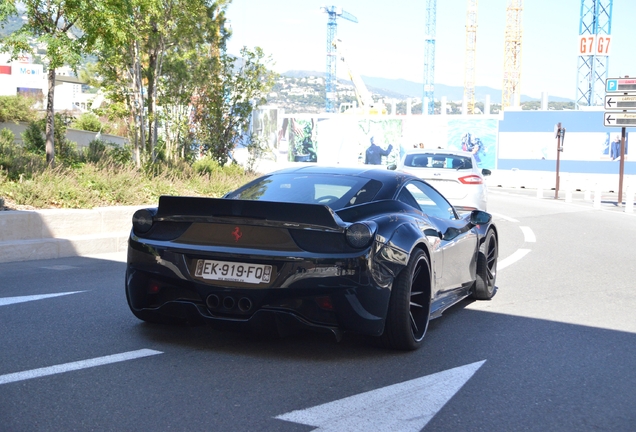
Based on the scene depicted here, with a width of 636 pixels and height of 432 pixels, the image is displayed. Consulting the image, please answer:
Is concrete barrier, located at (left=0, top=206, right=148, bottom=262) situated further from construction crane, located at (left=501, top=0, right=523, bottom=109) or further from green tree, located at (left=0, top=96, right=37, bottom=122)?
construction crane, located at (left=501, top=0, right=523, bottom=109)

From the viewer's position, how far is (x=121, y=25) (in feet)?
45.5

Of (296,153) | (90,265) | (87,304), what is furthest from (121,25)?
(296,153)

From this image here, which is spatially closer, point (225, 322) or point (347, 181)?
point (225, 322)

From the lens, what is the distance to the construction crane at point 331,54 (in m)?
156

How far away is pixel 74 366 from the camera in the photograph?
4.67 m

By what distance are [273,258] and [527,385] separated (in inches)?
66.6

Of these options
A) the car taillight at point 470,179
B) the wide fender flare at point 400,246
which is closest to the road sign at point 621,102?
the car taillight at point 470,179

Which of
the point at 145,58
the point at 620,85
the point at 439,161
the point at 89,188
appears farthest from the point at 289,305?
the point at 620,85

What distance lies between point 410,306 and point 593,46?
259 feet

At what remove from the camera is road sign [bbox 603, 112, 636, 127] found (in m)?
29.8

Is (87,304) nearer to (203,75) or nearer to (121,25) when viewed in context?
(121,25)

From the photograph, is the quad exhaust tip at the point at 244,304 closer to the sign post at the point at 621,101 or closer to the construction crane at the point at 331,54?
the sign post at the point at 621,101

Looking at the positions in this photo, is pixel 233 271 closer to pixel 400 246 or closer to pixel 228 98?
pixel 400 246

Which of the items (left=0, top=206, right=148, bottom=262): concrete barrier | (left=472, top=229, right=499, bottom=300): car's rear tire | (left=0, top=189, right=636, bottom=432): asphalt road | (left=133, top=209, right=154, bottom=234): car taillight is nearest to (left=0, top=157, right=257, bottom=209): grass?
(left=0, top=206, right=148, bottom=262): concrete barrier
